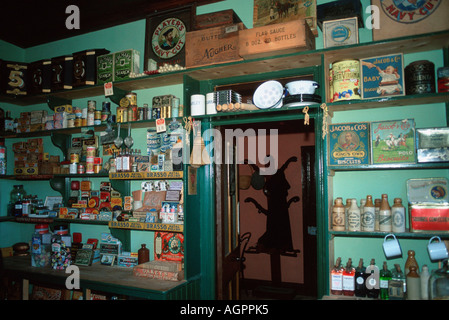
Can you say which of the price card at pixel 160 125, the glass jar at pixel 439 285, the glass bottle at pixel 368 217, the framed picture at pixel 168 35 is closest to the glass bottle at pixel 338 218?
the glass bottle at pixel 368 217

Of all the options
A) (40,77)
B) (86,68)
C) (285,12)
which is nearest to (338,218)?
(285,12)

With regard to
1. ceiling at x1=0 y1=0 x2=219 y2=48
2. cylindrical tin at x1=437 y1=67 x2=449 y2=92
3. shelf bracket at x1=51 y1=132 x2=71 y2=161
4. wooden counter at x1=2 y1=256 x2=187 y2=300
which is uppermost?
ceiling at x1=0 y1=0 x2=219 y2=48

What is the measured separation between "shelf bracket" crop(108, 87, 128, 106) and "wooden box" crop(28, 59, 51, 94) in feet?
2.83

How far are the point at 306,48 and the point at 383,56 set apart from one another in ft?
1.75

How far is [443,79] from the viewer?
6.57 ft

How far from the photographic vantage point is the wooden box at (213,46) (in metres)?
2.52

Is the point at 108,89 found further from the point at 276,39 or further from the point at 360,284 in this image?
the point at 360,284

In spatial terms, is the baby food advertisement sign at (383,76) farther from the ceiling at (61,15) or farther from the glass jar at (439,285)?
the ceiling at (61,15)

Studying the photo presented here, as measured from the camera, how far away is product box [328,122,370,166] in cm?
217

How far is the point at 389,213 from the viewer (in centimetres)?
209

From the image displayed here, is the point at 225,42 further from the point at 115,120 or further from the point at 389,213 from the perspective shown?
the point at 389,213

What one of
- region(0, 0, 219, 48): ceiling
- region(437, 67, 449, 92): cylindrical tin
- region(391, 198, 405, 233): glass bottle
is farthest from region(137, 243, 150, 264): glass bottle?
A: region(437, 67, 449, 92): cylindrical tin

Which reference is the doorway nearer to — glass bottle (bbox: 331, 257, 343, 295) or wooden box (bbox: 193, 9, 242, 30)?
wooden box (bbox: 193, 9, 242, 30)
